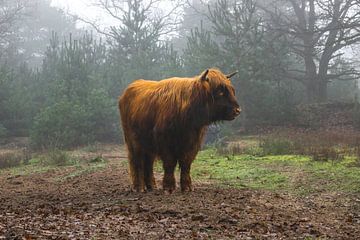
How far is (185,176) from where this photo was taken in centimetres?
802

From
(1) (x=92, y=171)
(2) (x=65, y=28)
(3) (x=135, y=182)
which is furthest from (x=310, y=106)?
(2) (x=65, y=28)

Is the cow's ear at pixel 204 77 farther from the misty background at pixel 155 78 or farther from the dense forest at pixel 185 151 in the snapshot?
the misty background at pixel 155 78

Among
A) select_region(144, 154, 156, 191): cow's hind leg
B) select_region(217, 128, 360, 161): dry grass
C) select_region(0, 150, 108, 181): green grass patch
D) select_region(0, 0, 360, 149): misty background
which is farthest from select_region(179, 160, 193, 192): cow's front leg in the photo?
select_region(0, 0, 360, 149): misty background

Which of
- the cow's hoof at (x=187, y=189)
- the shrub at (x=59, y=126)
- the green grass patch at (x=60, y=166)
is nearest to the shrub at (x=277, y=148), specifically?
the green grass patch at (x=60, y=166)

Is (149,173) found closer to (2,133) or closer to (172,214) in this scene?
(172,214)

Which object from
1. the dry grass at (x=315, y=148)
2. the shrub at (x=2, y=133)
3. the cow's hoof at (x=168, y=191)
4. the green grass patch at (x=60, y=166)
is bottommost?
the green grass patch at (x=60, y=166)

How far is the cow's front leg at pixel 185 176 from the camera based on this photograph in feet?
26.1

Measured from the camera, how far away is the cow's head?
307 inches

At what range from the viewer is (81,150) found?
19.5m

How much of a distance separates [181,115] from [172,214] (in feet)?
5.82

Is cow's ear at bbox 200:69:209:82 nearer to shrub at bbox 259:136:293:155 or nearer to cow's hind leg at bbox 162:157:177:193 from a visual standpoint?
cow's hind leg at bbox 162:157:177:193

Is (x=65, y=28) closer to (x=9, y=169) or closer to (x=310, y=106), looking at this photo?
(x=310, y=106)

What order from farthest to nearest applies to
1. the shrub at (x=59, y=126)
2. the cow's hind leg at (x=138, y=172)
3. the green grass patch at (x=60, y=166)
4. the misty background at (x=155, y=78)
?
the misty background at (x=155, y=78) < the shrub at (x=59, y=126) < the green grass patch at (x=60, y=166) < the cow's hind leg at (x=138, y=172)

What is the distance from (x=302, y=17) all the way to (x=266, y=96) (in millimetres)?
9472
